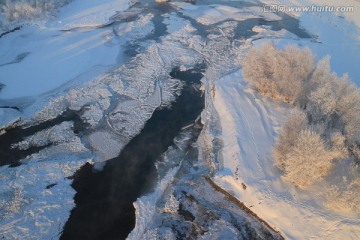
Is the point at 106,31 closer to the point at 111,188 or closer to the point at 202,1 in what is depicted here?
the point at 202,1

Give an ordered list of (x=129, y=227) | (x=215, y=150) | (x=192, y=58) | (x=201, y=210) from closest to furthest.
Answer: (x=129, y=227), (x=201, y=210), (x=215, y=150), (x=192, y=58)

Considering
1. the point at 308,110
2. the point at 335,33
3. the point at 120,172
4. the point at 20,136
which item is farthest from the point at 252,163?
the point at 335,33

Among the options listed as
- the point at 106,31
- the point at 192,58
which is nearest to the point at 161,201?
the point at 192,58

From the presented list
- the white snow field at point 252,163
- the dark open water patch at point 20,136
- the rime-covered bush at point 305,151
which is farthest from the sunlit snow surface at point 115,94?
the rime-covered bush at point 305,151

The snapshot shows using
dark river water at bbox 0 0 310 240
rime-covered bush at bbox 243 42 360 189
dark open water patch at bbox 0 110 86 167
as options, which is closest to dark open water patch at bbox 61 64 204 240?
dark river water at bbox 0 0 310 240

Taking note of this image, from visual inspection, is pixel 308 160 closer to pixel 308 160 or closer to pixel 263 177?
pixel 308 160

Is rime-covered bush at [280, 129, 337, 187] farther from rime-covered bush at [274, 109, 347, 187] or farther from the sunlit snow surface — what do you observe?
the sunlit snow surface

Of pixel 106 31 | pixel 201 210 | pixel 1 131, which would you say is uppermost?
pixel 106 31
